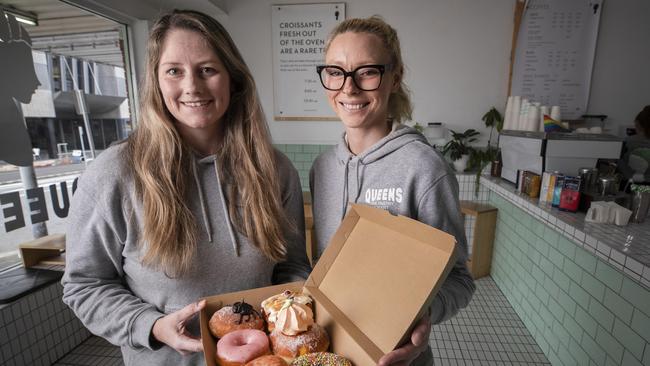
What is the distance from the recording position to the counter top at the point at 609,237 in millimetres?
1297

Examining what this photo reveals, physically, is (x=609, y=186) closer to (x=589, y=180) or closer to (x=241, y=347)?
(x=589, y=180)

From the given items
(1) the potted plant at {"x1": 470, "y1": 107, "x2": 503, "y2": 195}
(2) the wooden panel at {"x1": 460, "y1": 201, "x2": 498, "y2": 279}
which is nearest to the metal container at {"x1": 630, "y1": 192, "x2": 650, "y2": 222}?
(2) the wooden panel at {"x1": 460, "y1": 201, "x2": 498, "y2": 279}

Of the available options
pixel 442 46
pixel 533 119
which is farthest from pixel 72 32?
pixel 533 119

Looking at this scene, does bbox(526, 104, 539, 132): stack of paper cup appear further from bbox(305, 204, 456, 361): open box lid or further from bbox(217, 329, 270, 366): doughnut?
bbox(217, 329, 270, 366): doughnut

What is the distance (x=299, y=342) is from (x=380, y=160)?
21.4 inches

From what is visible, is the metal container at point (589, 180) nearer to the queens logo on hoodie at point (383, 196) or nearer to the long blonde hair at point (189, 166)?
the queens logo on hoodie at point (383, 196)

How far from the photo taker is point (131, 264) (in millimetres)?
872

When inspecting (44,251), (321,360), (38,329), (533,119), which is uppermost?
(533,119)

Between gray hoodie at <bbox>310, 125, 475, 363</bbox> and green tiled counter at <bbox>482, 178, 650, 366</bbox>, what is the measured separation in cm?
101

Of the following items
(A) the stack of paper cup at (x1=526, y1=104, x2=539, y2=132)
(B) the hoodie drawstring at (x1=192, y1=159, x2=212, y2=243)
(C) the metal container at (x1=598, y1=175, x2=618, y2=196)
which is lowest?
(C) the metal container at (x1=598, y1=175, x2=618, y2=196)

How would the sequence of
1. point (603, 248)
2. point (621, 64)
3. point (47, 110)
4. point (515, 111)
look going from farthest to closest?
point (621, 64)
point (515, 111)
point (47, 110)
point (603, 248)

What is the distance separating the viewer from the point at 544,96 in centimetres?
295

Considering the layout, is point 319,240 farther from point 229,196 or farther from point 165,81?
point 165,81

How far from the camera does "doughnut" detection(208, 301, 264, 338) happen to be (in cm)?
71
